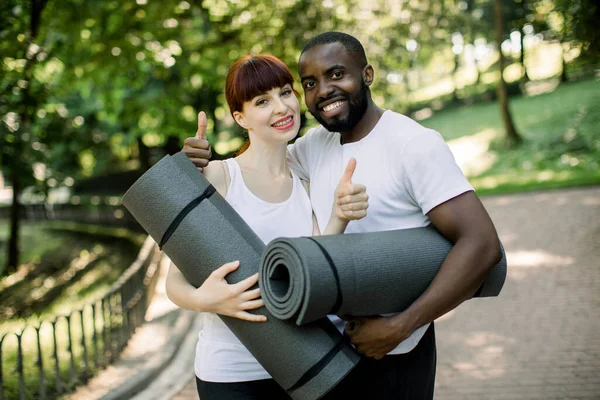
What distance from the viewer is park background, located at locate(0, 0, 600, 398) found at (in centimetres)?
653

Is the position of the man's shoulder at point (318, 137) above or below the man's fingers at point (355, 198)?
above

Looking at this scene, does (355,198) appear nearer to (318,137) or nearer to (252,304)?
(252,304)

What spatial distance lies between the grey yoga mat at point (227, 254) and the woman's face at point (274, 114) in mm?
381

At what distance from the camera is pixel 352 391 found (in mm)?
2365

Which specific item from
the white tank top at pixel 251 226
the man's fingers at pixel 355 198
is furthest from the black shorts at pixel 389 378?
the man's fingers at pixel 355 198

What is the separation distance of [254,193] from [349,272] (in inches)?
29.3

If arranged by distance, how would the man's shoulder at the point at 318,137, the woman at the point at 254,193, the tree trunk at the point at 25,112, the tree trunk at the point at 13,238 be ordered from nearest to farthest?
the woman at the point at 254,193, the man's shoulder at the point at 318,137, the tree trunk at the point at 25,112, the tree trunk at the point at 13,238

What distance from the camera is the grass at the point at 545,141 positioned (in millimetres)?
18141

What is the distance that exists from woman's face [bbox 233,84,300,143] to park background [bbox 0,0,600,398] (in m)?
0.67

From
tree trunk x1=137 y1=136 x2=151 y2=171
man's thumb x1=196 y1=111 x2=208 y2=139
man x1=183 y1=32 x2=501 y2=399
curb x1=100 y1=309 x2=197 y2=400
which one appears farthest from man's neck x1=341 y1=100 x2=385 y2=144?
tree trunk x1=137 y1=136 x2=151 y2=171

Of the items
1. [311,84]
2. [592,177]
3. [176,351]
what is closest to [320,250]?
[311,84]

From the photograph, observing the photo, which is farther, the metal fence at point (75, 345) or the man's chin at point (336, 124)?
the metal fence at point (75, 345)

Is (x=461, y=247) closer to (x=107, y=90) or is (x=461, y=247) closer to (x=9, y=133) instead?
(x=9, y=133)

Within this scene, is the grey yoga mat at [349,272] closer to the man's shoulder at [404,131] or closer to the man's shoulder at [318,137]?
the man's shoulder at [404,131]
